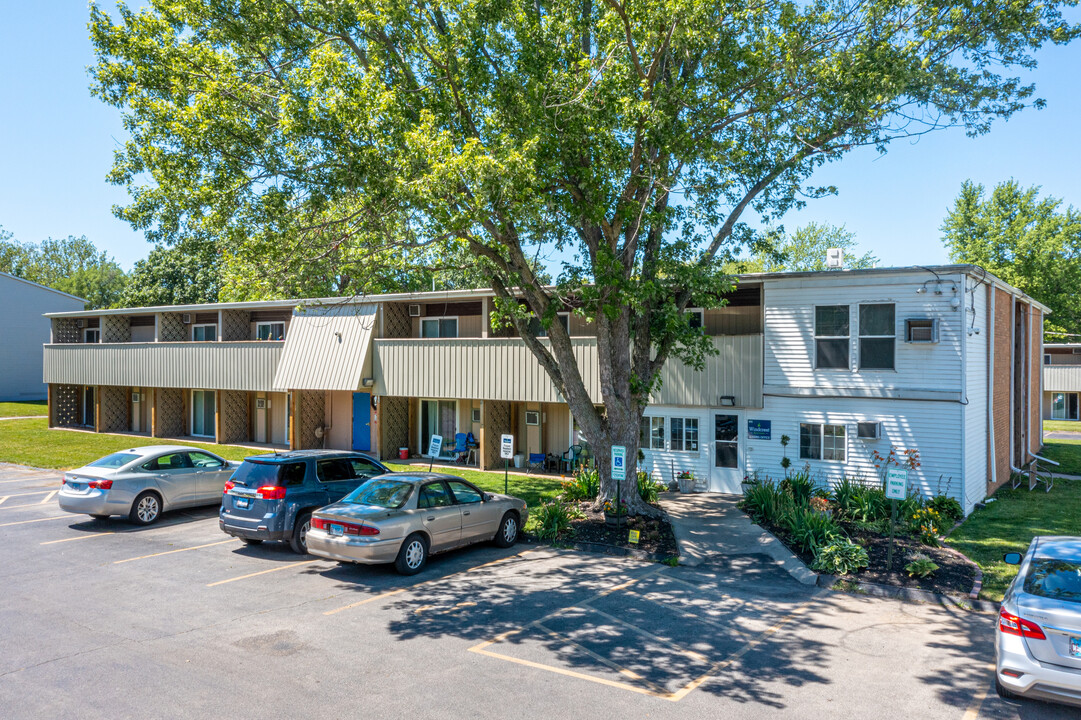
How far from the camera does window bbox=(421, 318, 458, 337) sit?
23094 mm

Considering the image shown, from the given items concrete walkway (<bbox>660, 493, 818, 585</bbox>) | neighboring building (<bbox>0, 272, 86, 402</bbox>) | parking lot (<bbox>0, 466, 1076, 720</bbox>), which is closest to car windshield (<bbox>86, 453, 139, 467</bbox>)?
parking lot (<bbox>0, 466, 1076, 720</bbox>)

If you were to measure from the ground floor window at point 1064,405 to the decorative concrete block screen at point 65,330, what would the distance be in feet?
183

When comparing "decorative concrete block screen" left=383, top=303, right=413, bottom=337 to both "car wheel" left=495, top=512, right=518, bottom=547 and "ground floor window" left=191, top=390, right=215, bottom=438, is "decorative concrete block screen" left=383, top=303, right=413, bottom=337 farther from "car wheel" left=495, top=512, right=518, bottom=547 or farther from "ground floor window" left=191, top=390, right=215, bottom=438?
"car wheel" left=495, top=512, right=518, bottom=547

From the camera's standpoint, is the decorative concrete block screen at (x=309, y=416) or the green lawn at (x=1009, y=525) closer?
the green lawn at (x=1009, y=525)

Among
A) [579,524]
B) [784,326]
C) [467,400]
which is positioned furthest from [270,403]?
[784,326]

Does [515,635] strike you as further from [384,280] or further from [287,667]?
[384,280]

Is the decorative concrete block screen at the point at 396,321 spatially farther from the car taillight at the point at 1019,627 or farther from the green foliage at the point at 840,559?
the car taillight at the point at 1019,627

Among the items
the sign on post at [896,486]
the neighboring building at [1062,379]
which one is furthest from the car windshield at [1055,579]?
the neighboring building at [1062,379]

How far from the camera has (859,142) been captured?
14.1 m

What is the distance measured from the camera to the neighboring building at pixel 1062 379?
3762 cm

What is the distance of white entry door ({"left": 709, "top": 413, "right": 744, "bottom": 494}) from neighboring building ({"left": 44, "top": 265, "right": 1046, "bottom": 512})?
38mm

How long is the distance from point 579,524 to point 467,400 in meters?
9.67

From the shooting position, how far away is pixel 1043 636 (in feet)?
19.9

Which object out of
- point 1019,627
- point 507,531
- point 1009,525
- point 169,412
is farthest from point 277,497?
point 169,412
